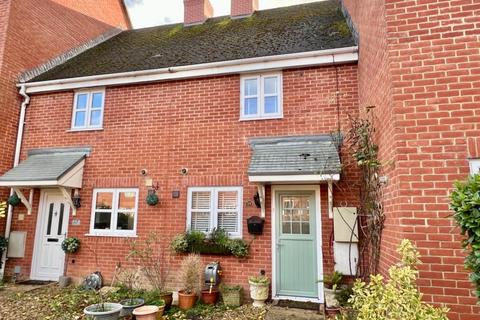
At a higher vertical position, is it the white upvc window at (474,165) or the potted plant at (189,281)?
the white upvc window at (474,165)

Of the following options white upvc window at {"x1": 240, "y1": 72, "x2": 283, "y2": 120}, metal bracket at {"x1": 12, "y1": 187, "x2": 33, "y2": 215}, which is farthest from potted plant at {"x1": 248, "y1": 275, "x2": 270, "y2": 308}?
metal bracket at {"x1": 12, "y1": 187, "x2": 33, "y2": 215}

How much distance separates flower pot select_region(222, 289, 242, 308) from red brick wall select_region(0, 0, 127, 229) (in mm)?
7293

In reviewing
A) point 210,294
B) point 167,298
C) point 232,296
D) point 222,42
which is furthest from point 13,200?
point 222,42

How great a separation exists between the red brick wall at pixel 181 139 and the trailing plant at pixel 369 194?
599mm

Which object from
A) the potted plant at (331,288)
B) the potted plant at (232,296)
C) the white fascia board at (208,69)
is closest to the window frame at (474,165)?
the potted plant at (331,288)

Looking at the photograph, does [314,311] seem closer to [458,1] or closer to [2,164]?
[458,1]

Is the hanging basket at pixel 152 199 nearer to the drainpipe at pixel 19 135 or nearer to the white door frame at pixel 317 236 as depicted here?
the white door frame at pixel 317 236

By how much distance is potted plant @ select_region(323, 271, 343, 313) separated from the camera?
5.86 meters

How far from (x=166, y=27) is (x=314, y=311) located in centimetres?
1295

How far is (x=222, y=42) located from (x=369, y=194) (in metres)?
7.01

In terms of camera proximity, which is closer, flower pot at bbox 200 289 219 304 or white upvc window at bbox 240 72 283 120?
flower pot at bbox 200 289 219 304

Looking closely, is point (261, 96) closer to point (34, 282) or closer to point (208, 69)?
point (208, 69)

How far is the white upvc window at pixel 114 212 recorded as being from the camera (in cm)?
829

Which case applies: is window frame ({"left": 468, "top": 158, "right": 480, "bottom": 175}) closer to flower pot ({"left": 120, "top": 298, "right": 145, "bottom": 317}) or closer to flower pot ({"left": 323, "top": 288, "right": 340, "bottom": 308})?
flower pot ({"left": 323, "top": 288, "right": 340, "bottom": 308})
